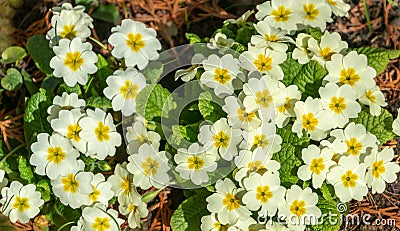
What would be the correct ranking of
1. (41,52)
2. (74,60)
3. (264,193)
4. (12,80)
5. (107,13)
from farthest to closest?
(107,13) < (12,80) < (41,52) < (74,60) < (264,193)

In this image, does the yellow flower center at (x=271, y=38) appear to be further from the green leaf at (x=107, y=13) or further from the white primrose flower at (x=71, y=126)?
the green leaf at (x=107, y=13)

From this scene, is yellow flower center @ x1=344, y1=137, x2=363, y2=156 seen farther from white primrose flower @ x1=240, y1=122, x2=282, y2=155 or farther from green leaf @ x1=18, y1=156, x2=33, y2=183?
green leaf @ x1=18, y1=156, x2=33, y2=183

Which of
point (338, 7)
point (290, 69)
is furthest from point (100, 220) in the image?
point (338, 7)

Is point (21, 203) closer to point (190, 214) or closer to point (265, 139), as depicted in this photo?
point (190, 214)

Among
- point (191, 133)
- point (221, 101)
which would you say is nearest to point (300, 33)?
point (221, 101)

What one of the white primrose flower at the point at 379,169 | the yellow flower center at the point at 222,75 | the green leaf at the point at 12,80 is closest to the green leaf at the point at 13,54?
the green leaf at the point at 12,80

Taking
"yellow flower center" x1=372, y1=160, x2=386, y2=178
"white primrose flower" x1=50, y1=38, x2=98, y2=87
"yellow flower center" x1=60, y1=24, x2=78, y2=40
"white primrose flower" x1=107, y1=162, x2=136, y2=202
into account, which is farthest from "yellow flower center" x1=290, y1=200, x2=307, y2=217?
"yellow flower center" x1=60, y1=24, x2=78, y2=40

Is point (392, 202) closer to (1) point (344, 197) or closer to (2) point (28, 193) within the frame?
(1) point (344, 197)
